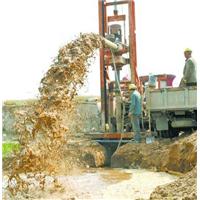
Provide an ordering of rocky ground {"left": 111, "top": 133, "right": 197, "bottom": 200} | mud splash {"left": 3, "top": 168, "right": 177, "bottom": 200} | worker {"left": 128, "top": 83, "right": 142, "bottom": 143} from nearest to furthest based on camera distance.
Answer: mud splash {"left": 3, "top": 168, "right": 177, "bottom": 200} → rocky ground {"left": 111, "top": 133, "right": 197, "bottom": 200} → worker {"left": 128, "top": 83, "right": 142, "bottom": 143}

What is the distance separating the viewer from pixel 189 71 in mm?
10320

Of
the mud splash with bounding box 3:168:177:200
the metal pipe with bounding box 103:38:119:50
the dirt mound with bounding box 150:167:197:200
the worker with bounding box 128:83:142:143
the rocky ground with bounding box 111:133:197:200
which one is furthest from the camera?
the worker with bounding box 128:83:142:143

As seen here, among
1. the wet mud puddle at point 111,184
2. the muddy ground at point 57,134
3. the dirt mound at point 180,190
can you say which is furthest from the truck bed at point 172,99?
the dirt mound at point 180,190

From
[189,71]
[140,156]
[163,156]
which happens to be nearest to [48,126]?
[163,156]

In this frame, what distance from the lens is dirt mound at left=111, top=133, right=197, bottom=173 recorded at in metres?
8.74

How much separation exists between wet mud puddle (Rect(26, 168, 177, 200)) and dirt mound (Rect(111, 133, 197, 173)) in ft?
1.04

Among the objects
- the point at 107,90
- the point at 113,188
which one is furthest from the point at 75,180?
the point at 107,90

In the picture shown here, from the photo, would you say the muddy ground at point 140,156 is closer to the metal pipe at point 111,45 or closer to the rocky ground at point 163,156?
the rocky ground at point 163,156

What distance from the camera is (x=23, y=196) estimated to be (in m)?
6.16

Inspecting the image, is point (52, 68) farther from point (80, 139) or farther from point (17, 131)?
point (80, 139)

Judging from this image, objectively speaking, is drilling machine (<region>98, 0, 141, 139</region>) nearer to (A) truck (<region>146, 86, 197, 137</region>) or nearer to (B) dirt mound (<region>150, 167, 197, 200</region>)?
(A) truck (<region>146, 86, 197, 137</region>)

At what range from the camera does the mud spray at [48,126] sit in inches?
249

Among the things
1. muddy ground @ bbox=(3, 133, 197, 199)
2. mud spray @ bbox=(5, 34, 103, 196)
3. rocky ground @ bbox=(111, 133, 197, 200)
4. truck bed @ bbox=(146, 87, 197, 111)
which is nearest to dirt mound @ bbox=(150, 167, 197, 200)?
Answer: rocky ground @ bbox=(111, 133, 197, 200)

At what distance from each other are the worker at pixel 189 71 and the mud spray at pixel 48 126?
3.52m
